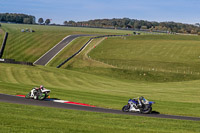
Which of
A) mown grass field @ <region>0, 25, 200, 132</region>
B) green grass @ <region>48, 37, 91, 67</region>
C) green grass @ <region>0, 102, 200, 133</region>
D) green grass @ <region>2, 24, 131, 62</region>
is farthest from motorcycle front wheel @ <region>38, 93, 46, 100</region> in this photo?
green grass @ <region>2, 24, 131, 62</region>

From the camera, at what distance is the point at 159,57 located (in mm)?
93625

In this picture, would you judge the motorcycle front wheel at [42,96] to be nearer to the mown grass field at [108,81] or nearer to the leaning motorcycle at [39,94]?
the leaning motorcycle at [39,94]

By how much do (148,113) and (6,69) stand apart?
3674 centimetres

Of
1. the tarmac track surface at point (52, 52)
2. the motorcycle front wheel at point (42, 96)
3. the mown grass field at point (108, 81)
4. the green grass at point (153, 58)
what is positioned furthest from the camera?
the tarmac track surface at point (52, 52)

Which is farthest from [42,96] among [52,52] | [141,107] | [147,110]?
[52,52]

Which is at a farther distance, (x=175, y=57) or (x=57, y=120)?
A: (x=175, y=57)

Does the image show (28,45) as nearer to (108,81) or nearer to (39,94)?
(108,81)

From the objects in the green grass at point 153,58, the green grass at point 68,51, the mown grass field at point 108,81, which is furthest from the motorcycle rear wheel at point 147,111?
the green grass at point 68,51

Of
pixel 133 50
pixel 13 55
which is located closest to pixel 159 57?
pixel 133 50

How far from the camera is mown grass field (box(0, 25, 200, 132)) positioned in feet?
64.2

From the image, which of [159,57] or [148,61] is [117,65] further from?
[159,57]

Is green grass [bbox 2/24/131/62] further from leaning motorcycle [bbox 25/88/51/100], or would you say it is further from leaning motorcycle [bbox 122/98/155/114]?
leaning motorcycle [bbox 122/98/155/114]

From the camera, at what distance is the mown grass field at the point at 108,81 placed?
1956 centimetres

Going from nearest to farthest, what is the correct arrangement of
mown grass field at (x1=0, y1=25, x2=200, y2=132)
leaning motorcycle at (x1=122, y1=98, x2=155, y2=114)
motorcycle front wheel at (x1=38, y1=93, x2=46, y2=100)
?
1. mown grass field at (x1=0, y1=25, x2=200, y2=132)
2. leaning motorcycle at (x1=122, y1=98, x2=155, y2=114)
3. motorcycle front wheel at (x1=38, y1=93, x2=46, y2=100)
